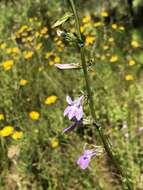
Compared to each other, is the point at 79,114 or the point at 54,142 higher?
the point at 79,114

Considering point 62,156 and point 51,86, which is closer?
point 62,156

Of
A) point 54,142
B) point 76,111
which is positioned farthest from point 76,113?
point 54,142

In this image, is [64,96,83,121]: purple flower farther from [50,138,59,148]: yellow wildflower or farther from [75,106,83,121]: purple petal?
[50,138,59,148]: yellow wildflower

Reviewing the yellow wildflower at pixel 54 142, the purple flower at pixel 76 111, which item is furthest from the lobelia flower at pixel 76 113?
the yellow wildflower at pixel 54 142

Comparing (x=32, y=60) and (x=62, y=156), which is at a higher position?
(x=32, y=60)

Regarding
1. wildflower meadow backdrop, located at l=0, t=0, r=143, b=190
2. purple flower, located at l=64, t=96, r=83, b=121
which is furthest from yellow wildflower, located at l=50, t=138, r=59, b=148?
purple flower, located at l=64, t=96, r=83, b=121

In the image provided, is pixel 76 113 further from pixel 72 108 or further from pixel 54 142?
pixel 54 142

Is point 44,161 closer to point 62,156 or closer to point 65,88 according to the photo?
point 62,156

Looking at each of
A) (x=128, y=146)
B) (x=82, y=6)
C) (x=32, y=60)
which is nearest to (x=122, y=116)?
(x=128, y=146)

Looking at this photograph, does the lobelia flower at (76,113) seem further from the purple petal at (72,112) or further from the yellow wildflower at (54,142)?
the yellow wildflower at (54,142)
